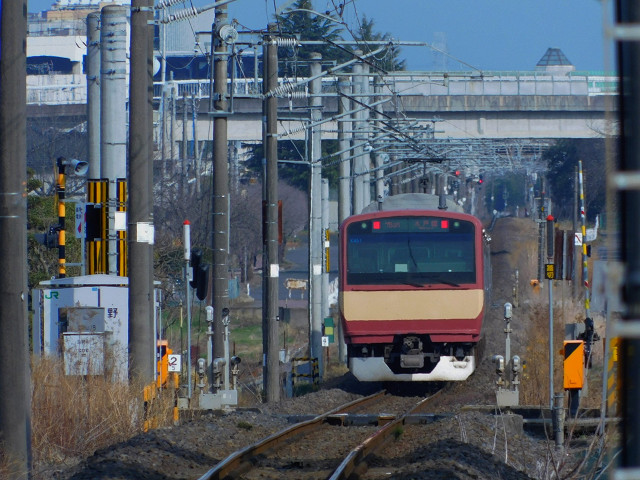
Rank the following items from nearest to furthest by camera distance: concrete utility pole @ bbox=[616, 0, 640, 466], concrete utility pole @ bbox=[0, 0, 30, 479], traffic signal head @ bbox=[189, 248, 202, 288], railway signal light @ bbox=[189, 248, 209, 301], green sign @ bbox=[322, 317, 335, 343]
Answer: concrete utility pole @ bbox=[616, 0, 640, 466], concrete utility pole @ bbox=[0, 0, 30, 479], railway signal light @ bbox=[189, 248, 209, 301], traffic signal head @ bbox=[189, 248, 202, 288], green sign @ bbox=[322, 317, 335, 343]

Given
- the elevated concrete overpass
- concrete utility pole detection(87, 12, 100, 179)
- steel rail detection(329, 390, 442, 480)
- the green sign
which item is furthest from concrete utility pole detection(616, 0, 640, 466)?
the elevated concrete overpass

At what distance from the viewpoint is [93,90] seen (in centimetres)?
2008

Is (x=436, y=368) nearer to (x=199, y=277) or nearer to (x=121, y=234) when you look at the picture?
(x=199, y=277)

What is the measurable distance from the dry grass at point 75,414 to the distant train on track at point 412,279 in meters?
6.82

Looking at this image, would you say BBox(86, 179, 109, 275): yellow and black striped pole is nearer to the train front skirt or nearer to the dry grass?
the dry grass

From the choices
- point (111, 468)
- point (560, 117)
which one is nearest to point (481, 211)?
point (560, 117)

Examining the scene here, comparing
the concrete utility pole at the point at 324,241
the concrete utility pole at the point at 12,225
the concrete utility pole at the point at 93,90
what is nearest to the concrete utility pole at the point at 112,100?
the concrete utility pole at the point at 93,90

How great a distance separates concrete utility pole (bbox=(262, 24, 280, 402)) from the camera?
20.1 metres

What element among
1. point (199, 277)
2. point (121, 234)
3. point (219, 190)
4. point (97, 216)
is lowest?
point (199, 277)

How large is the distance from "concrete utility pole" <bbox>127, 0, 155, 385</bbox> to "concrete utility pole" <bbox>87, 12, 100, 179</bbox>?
223 inches

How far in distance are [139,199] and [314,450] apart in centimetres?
409

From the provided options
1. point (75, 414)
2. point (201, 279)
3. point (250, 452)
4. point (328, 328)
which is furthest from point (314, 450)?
point (328, 328)

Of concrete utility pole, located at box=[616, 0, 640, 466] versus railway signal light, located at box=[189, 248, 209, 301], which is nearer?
concrete utility pole, located at box=[616, 0, 640, 466]

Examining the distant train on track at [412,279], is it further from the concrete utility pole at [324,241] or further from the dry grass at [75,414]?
the concrete utility pole at [324,241]
